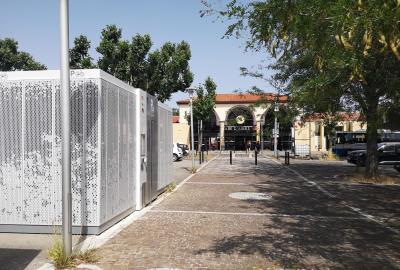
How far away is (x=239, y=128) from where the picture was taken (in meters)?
57.9

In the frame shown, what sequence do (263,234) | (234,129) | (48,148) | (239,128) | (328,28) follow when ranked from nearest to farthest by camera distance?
(328,28) < (48,148) < (263,234) < (239,128) < (234,129)

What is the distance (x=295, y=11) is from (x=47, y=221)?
5599 mm

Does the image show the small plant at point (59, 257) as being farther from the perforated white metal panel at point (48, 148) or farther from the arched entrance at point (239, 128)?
the arched entrance at point (239, 128)

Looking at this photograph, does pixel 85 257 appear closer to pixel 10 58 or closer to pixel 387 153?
pixel 387 153

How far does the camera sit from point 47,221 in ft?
26.3

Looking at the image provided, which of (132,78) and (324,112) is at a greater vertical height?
(132,78)

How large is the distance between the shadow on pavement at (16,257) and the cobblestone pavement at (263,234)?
104 centimetres

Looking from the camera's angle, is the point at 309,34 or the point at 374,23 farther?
the point at 309,34

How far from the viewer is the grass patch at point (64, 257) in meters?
6.07

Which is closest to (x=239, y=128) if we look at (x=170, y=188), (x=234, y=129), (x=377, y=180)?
(x=234, y=129)

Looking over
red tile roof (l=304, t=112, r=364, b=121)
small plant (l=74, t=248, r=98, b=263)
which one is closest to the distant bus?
red tile roof (l=304, t=112, r=364, b=121)

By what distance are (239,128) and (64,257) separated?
52.4 metres

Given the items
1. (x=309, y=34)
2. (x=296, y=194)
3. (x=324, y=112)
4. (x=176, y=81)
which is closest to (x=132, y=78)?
(x=176, y=81)

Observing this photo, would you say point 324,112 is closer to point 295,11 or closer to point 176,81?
point 295,11
